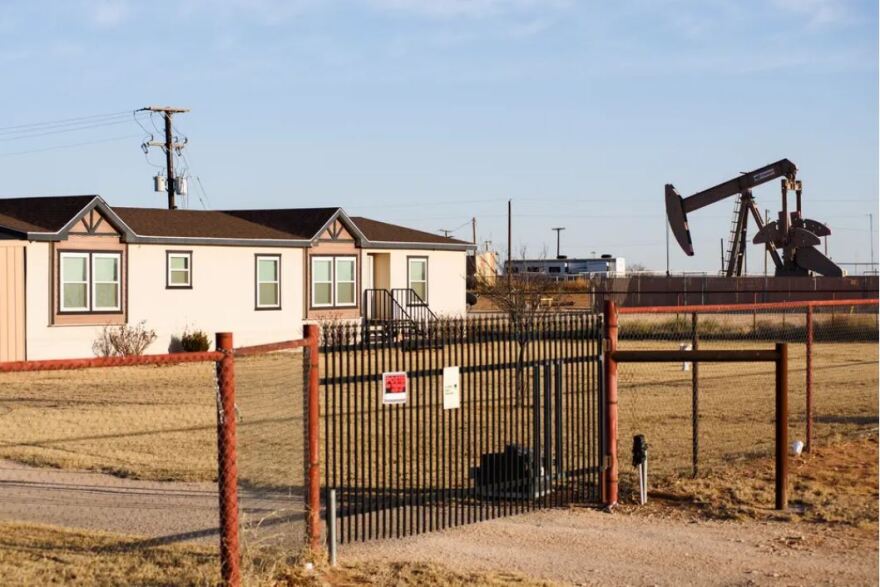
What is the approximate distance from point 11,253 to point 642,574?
21.0 meters

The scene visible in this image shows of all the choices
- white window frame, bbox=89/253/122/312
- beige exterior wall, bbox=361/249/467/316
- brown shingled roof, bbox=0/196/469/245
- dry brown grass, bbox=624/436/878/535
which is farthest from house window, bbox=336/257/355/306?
dry brown grass, bbox=624/436/878/535

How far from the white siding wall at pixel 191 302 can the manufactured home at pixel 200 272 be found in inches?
1.1

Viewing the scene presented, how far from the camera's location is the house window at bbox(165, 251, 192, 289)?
30.1 m

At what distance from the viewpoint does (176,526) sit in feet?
32.9

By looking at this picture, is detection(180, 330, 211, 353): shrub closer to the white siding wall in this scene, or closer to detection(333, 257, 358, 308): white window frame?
the white siding wall

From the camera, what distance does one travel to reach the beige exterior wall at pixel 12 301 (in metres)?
26.2

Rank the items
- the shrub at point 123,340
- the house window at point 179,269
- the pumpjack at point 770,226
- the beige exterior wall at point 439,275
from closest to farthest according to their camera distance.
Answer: the shrub at point 123,340
the house window at point 179,269
the beige exterior wall at point 439,275
the pumpjack at point 770,226

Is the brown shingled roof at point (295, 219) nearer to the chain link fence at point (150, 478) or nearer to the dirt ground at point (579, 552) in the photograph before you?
the chain link fence at point (150, 478)

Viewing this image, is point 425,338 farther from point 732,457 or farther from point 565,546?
point 732,457

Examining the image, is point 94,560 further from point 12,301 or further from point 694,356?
point 12,301

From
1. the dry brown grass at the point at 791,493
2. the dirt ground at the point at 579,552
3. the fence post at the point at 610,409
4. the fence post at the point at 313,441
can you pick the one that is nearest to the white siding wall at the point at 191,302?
the dirt ground at the point at 579,552

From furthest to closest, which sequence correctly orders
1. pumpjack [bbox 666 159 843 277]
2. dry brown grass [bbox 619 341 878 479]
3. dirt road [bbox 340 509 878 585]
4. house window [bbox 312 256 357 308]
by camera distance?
pumpjack [bbox 666 159 843 277] < house window [bbox 312 256 357 308] < dry brown grass [bbox 619 341 878 479] < dirt road [bbox 340 509 878 585]

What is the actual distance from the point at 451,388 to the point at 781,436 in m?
3.24

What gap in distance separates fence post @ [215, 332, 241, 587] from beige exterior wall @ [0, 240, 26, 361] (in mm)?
20289
